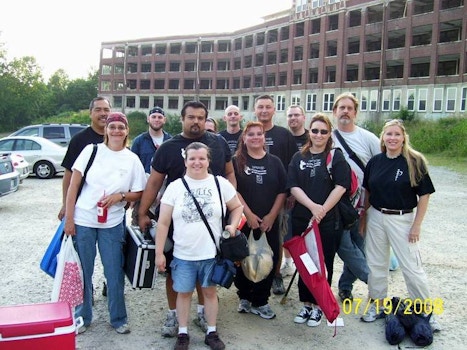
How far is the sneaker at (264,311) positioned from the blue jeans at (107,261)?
1307mm

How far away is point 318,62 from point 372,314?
1973 inches

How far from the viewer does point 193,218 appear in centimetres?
379

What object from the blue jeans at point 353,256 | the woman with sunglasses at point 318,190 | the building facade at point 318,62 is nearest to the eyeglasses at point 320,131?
the woman with sunglasses at point 318,190

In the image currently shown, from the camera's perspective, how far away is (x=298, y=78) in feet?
179

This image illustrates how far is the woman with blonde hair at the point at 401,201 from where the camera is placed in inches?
168

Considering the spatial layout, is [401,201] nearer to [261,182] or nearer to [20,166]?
[261,182]

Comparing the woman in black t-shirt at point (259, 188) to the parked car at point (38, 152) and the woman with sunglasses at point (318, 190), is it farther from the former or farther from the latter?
the parked car at point (38, 152)

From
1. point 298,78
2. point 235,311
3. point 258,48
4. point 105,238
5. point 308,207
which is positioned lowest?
point 235,311

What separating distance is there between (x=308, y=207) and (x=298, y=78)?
5193cm

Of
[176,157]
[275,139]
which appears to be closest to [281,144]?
[275,139]

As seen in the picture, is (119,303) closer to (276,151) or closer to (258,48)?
(276,151)

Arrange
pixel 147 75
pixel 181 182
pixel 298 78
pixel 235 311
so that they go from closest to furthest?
pixel 181 182 → pixel 235 311 → pixel 298 78 → pixel 147 75

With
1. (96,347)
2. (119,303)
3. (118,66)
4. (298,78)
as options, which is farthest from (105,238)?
(118,66)

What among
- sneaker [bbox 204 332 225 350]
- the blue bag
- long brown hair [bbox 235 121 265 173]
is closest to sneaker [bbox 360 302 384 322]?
sneaker [bbox 204 332 225 350]
